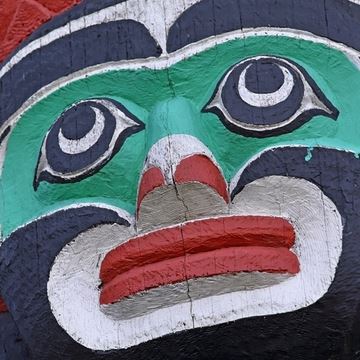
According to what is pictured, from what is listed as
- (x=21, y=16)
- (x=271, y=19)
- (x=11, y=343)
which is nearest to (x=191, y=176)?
(x=271, y=19)

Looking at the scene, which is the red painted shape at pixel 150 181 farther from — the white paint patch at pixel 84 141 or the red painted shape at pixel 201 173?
the white paint patch at pixel 84 141

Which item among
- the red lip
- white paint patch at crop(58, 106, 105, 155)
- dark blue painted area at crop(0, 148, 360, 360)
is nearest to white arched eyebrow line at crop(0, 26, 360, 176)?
white paint patch at crop(58, 106, 105, 155)

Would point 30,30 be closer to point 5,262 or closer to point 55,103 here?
point 55,103

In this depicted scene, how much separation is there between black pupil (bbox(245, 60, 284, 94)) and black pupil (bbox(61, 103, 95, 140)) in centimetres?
26

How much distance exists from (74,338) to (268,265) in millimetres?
304

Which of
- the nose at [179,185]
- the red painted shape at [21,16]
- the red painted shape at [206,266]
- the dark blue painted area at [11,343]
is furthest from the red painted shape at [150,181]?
the red painted shape at [21,16]

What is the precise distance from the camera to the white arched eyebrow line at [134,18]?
1.91 meters

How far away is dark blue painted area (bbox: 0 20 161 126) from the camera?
6.26 feet

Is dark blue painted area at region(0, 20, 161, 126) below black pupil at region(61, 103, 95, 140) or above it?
above

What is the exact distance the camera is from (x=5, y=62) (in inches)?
80.1

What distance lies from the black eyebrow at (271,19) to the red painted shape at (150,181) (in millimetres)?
272

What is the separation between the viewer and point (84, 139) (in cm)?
182

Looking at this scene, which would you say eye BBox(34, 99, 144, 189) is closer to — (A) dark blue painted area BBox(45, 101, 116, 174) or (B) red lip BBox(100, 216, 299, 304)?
(A) dark blue painted area BBox(45, 101, 116, 174)

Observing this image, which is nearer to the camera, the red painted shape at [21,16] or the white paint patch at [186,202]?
the white paint patch at [186,202]
